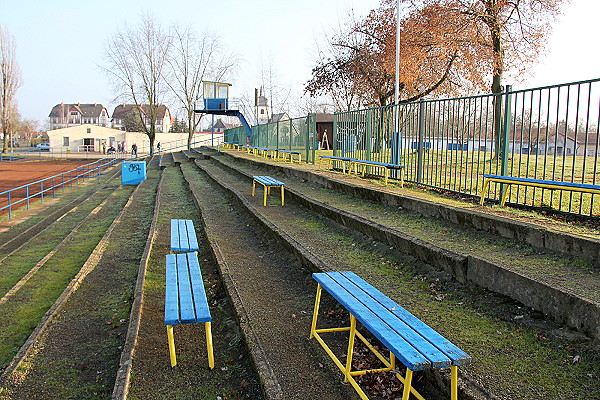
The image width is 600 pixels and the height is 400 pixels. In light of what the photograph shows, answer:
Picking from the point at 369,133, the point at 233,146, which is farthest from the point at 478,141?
the point at 233,146

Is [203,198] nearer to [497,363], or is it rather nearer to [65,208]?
[65,208]

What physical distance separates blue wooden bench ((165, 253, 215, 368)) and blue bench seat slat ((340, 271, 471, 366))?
1292mm

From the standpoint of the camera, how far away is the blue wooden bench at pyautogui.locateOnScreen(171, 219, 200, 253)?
6539 millimetres

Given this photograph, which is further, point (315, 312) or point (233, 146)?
point (233, 146)

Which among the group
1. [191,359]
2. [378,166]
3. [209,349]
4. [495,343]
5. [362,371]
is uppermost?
[378,166]

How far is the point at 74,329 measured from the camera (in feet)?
17.8

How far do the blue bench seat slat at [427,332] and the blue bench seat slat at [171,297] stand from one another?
4.85 ft

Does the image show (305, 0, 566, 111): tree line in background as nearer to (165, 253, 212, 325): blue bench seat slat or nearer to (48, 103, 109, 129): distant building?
(165, 253, 212, 325): blue bench seat slat

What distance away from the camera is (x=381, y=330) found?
9.95 feet

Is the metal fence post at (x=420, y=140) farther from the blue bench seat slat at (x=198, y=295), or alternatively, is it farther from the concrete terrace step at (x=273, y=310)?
the blue bench seat slat at (x=198, y=295)

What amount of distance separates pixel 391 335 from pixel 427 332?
0.24 meters

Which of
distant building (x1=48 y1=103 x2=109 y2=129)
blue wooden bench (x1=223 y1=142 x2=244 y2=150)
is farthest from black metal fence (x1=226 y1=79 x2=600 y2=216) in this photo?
distant building (x1=48 y1=103 x2=109 y2=129)

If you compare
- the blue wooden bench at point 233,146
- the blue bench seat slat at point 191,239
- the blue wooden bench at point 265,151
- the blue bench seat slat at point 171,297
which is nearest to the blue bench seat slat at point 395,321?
the blue bench seat slat at point 171,297

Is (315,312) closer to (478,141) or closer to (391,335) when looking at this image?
(391,335)
